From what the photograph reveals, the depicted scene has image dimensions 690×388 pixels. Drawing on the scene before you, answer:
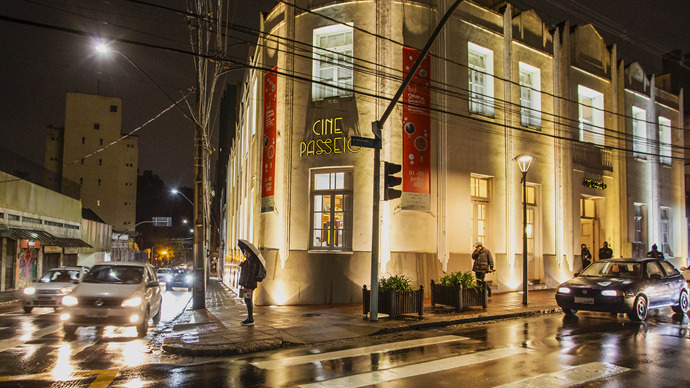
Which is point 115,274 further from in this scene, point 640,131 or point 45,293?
point 640,131

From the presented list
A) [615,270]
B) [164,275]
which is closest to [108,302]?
[615,270]

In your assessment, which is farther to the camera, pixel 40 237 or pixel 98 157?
pixel 98 157

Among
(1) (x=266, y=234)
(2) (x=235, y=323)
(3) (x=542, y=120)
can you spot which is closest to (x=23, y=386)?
(2) (x=235, y=323)

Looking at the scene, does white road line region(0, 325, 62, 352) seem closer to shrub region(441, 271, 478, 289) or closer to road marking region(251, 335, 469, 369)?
road marking region(251, 335, 469, 369)

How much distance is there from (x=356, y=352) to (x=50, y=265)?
102ft

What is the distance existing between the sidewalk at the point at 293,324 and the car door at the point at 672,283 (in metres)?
2.79

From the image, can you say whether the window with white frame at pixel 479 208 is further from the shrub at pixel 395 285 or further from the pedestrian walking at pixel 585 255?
the shrub at pixel 395 285

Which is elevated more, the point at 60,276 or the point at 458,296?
the point at 60,276

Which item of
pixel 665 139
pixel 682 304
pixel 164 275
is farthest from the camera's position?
pixel 164 275

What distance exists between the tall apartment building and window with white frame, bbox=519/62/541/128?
7744 centimetres

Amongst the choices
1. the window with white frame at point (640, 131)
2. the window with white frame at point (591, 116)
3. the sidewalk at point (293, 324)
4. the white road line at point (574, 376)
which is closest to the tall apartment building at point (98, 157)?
the sidewalk at point (293, 324)

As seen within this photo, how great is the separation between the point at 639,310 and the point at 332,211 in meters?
8.88

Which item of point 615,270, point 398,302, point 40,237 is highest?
point 40,237

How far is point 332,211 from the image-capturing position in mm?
16359
